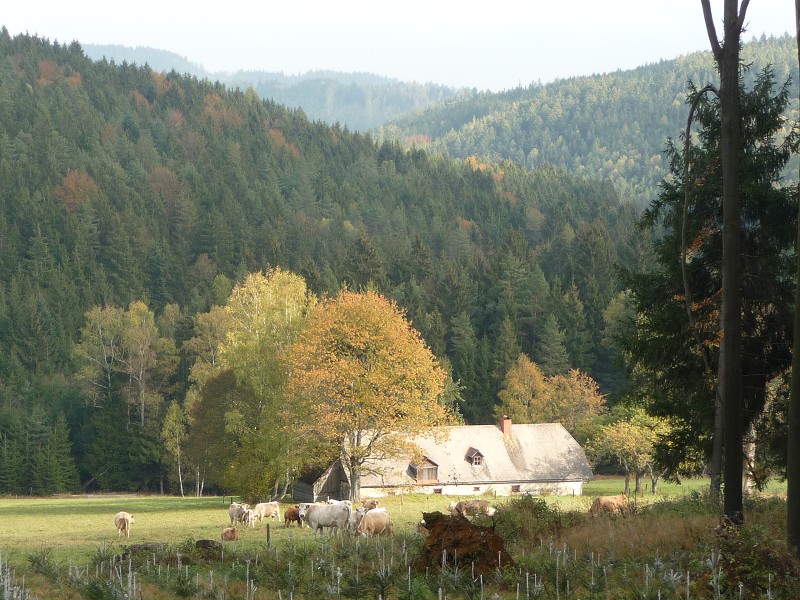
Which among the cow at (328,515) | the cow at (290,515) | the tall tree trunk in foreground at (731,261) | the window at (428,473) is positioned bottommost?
the window at (428,473)

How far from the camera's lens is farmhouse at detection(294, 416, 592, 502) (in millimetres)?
68938

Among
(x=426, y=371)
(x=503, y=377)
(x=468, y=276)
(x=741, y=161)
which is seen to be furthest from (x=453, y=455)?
(x=468, y=276)

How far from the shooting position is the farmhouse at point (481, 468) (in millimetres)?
68938

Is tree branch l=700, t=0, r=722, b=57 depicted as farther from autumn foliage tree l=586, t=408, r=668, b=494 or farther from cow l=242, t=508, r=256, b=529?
autumn foliage tree l=586, t=408, r=668, b=494

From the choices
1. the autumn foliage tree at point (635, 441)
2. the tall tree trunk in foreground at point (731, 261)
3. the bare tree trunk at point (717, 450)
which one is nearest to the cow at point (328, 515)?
the bare tree trunk at point (717, 450)

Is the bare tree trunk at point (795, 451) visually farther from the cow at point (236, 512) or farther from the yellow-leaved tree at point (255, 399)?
the yellow-leaved tree at point (255, 399)

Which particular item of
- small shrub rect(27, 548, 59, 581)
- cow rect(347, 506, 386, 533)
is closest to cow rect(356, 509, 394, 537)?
cow rect(347, 506, 386, 533)

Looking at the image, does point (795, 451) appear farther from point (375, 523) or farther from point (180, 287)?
Result: point (180, 287)

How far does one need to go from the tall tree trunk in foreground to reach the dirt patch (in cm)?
454

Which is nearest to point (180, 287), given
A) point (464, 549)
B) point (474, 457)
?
point (474, 457)

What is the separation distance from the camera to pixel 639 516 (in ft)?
87.8

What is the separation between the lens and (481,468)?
76250 millimetres

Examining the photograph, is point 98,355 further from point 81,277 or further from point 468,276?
point 468,276

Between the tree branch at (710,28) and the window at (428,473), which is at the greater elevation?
the tree branch at (710,28)
